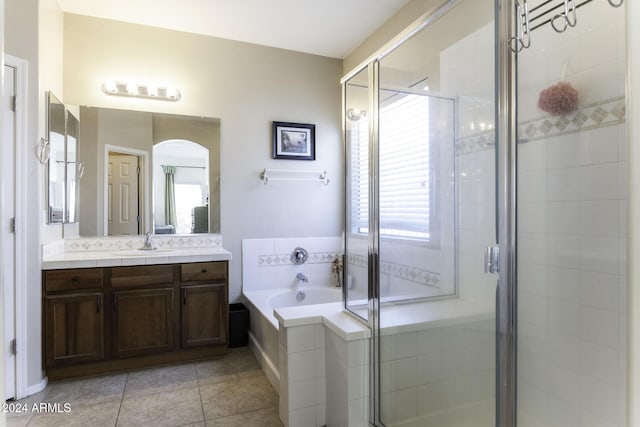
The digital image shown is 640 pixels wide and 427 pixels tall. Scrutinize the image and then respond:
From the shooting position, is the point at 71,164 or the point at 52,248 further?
the point at 71,164

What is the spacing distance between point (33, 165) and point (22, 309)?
0.90 meters

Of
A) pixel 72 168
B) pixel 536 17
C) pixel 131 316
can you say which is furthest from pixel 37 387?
pixel 536 17

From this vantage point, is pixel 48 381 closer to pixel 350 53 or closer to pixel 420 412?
pixel 420 412

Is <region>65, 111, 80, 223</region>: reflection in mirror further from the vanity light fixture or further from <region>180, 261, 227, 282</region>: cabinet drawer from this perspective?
<region>180, 261, 227, 282</region>: cabinet drawer

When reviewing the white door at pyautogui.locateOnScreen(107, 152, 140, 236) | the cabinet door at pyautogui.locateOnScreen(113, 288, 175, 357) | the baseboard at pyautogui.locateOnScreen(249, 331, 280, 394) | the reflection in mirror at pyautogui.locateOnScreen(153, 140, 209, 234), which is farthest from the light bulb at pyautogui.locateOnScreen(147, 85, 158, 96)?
the baseboard at pyautogui.locateOnScreen(249, 331, 280, 394)

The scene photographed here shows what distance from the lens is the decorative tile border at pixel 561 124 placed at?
1.28 metres

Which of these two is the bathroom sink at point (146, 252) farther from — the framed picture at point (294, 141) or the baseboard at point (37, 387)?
→ the framed picture at point (294, 141)

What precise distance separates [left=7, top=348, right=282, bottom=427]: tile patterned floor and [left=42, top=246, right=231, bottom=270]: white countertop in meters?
0.78

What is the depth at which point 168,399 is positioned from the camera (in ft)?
A: 7.37

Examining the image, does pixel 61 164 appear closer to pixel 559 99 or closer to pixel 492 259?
pixel 492 259

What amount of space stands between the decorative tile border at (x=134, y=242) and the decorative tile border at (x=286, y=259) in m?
0.44

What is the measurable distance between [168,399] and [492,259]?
2044 millimetres

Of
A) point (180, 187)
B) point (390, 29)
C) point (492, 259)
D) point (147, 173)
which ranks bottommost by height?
point (492, 259)

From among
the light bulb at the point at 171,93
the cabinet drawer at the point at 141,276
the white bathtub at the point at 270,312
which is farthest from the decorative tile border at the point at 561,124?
the light bulb at the point at 171,93
